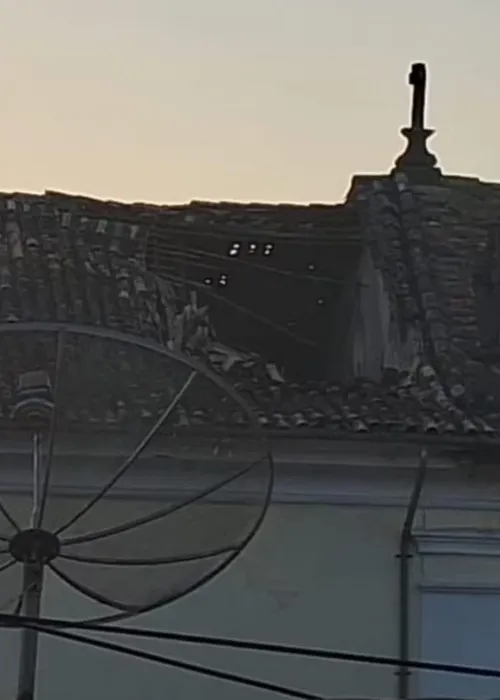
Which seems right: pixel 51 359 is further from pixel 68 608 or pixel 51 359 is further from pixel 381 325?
pixel 381 325

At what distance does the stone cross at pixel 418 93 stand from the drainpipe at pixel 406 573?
6233 mm

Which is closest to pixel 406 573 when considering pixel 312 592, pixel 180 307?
pixel 312 592

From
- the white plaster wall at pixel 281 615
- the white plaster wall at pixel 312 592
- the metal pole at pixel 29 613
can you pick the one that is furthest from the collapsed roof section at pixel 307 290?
the metal pole at pixel 29 613

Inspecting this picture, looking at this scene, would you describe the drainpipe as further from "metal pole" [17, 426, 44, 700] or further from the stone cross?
the stone cross

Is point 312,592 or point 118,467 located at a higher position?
point 118,467

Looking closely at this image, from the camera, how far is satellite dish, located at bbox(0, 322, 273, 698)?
32.4ft

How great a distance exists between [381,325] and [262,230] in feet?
7.86

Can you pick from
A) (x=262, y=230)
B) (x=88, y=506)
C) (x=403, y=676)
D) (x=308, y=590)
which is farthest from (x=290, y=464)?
(x=262, y=230)

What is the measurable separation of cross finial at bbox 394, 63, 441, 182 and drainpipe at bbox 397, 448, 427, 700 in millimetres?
5538

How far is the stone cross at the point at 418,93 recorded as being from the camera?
18.1 m

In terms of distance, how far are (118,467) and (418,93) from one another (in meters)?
7.36

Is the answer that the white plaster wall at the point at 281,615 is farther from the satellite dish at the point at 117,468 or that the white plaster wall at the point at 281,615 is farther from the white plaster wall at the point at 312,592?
the satellite dish at the point at 117,468

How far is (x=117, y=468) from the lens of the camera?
12.3m

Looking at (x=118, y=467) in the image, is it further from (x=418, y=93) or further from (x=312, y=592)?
(x=418, y=93)
